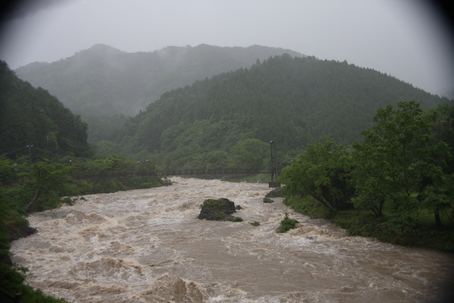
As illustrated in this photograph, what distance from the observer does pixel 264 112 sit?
119250 millimetres

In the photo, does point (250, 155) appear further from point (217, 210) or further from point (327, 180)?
point (327, 180)

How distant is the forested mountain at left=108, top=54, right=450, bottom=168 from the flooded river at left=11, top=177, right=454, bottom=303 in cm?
6409

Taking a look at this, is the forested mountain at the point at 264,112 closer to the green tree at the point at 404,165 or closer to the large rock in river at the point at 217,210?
the large rock in river at the point at 217,210

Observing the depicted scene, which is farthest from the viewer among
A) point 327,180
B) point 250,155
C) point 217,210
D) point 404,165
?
point 250,155

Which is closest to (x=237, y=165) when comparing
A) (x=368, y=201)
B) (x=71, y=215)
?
(x=71, y=215)

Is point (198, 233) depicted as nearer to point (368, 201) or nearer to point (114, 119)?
point (368, 201)

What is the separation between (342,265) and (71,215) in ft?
72.0

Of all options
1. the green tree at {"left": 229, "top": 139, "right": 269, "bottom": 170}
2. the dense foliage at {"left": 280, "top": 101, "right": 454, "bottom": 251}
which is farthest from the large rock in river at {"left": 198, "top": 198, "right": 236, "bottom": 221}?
the green tree at {"left": 229, "top": 139, "right": 269, "bottom": 170}

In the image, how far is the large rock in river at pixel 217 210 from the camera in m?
25.9

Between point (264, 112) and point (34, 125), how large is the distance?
77549 millimetres

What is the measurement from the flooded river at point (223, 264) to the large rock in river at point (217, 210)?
1.65 m

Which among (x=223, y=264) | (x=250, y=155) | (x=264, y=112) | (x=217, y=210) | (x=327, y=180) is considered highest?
(x=264, y=112)

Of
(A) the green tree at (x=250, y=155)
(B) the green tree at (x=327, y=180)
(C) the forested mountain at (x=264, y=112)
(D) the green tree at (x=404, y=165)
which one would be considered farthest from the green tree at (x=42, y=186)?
(C) the forested mountain at (x=264, y=112)

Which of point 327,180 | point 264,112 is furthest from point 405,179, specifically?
point 264,112
